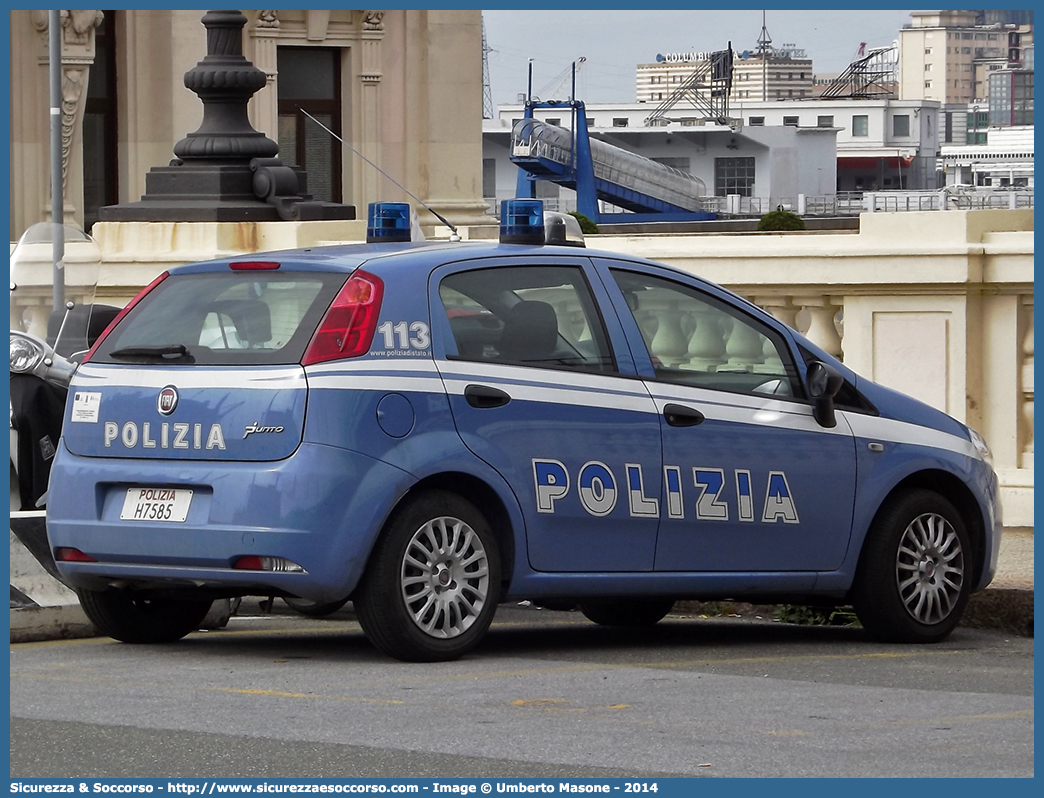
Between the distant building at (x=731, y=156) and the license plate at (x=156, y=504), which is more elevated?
the distant building at (x=731, y=156)

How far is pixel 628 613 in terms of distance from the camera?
9.75 metres

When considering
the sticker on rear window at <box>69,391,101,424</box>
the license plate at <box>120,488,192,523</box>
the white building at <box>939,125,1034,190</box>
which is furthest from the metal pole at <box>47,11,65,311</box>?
the white building at <box>939,125,1034,190</box>

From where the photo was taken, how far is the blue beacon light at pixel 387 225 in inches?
355

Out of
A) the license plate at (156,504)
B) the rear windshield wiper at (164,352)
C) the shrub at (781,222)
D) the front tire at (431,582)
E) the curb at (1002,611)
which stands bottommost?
the curb at (1002,611)

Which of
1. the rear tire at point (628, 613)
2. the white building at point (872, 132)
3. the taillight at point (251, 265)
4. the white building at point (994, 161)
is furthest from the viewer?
the white building at point (994, 161)

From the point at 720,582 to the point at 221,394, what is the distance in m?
2.26

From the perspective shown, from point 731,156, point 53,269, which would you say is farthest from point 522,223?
point 731,156

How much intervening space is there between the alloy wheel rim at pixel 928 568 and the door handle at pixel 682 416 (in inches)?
46.2

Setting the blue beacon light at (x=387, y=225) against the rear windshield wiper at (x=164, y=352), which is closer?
the rear windshield wiper at (x=164, y=352)

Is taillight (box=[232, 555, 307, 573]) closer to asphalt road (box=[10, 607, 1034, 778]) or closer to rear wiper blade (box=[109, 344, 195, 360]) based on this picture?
asphalt road (box=[10, 607, 1034, 778])

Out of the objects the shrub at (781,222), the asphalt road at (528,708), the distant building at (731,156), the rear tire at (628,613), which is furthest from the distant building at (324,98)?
the distant building at (731,156)

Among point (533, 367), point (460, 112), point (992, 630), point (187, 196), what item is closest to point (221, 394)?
point (533, 367)

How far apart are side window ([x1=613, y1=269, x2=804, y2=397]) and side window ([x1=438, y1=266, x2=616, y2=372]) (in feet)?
0.78

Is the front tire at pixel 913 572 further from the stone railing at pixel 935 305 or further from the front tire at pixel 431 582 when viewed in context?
the stone railing at pixel 935 305
